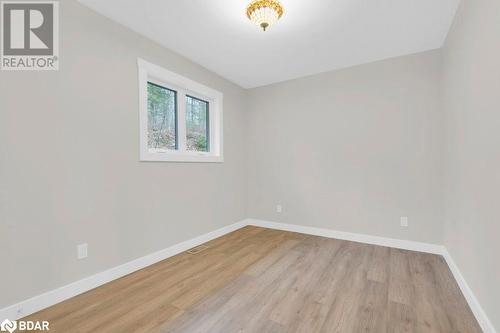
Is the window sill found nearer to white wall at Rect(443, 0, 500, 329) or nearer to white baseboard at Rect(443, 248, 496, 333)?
white wall at Rect(443, 0, 500, 329)

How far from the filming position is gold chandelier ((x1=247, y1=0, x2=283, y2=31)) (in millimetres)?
1809

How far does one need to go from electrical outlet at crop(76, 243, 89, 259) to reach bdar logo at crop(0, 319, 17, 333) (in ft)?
1.67

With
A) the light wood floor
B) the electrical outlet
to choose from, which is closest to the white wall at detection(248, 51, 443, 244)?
the light wood floor

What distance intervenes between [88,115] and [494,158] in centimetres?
304

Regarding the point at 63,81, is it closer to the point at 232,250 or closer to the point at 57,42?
the point at 57,42

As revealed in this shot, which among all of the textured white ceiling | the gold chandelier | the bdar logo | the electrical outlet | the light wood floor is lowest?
the light wood floor

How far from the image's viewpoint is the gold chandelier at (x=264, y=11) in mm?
1809

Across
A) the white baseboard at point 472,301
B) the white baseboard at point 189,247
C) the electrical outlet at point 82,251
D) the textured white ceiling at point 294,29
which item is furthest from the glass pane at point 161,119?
the white baseboard at point 472,301

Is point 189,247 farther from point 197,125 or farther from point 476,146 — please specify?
point 476,146

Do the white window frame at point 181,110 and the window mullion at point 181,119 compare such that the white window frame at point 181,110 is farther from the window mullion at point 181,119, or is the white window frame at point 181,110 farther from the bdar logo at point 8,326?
the bdar logo at point 8,326

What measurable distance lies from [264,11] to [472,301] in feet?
9.22

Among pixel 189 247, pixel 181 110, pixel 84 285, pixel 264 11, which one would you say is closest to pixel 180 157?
pixel 181 110

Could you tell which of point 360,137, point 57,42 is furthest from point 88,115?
point 360,137

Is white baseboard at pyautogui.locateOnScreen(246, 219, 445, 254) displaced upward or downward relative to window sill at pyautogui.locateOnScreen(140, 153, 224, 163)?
downward
